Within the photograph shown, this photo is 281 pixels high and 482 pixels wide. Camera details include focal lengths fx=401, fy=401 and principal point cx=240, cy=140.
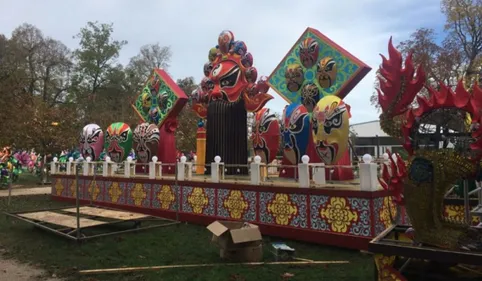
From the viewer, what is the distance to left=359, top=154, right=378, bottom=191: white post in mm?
7055

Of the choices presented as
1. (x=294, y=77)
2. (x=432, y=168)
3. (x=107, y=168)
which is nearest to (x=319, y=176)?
(x=432, y=168)

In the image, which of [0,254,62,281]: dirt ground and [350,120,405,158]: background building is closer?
[0,254,62,281]: dirt ground

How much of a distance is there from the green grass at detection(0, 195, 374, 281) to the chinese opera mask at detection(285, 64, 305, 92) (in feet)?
16.5

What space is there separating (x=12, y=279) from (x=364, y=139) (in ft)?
117

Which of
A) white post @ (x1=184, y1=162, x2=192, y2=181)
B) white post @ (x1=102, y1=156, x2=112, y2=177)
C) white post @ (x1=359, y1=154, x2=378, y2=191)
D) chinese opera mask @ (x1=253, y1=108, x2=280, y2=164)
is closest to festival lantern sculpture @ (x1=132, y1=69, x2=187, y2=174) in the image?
white post @ (x1=102, y1=156, x2=112, y2=177)

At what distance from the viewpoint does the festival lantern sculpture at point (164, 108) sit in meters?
14.3

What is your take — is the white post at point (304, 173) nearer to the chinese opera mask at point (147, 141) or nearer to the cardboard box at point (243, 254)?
the cardboard box at point (243, 254)

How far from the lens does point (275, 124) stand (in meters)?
11.2

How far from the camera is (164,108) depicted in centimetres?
1458

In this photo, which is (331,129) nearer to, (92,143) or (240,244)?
(240,244)

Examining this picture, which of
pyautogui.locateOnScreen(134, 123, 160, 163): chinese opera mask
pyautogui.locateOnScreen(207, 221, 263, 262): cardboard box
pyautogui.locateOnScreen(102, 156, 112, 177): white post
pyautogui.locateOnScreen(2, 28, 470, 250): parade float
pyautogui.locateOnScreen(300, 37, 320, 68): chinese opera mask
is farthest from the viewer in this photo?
pyautogui.locateOnScreen(134, 123, 160, 163): chinese opera mask

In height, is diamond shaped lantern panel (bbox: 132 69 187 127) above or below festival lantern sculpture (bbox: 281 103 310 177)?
above

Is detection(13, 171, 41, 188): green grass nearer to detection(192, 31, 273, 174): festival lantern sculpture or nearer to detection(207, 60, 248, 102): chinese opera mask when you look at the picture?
detection(192, 31, 273, 174): festival lantern sculpture

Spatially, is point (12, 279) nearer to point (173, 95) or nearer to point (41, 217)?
point (41, 217)
